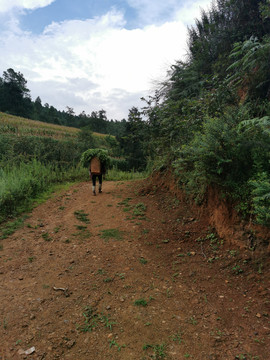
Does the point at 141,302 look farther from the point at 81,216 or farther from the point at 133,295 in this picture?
the point at 81,216

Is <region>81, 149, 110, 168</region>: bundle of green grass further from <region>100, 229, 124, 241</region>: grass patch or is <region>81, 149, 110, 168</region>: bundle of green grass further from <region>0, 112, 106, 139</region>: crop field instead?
<region>0, 112, 106, 139</region>: crop field

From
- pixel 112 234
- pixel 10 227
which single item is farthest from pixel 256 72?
pixel 10 227

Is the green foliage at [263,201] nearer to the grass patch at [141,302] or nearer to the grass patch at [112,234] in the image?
the grass patch at [141,302]

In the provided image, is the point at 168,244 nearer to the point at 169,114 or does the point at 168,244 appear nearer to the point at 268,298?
the point at 268,298

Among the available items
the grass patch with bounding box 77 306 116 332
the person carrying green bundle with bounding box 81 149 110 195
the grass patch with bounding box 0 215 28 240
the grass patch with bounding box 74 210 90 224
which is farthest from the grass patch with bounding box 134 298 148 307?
the person carrying green bundle with bounding box 81 149 110 195

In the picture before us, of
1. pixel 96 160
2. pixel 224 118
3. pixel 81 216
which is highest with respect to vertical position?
pixel 224 118

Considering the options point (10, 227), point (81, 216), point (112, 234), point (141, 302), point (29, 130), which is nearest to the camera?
point (141, 302)

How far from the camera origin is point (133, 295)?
2.68 meters

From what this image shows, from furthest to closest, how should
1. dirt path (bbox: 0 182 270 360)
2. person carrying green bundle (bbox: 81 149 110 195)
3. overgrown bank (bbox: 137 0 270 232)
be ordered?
person carrying green bundle (bbox: 81 149 110 195)
overgrown bank (bbox: 137 0 270 232)
dirt path (bbox: 0 182 270 360)

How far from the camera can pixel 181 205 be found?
5250 millimetres

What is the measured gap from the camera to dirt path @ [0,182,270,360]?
6.53 ft

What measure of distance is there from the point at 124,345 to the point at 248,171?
2.80 metres

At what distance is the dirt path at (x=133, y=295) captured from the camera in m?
1.99

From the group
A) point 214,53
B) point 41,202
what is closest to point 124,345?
point 41,202
